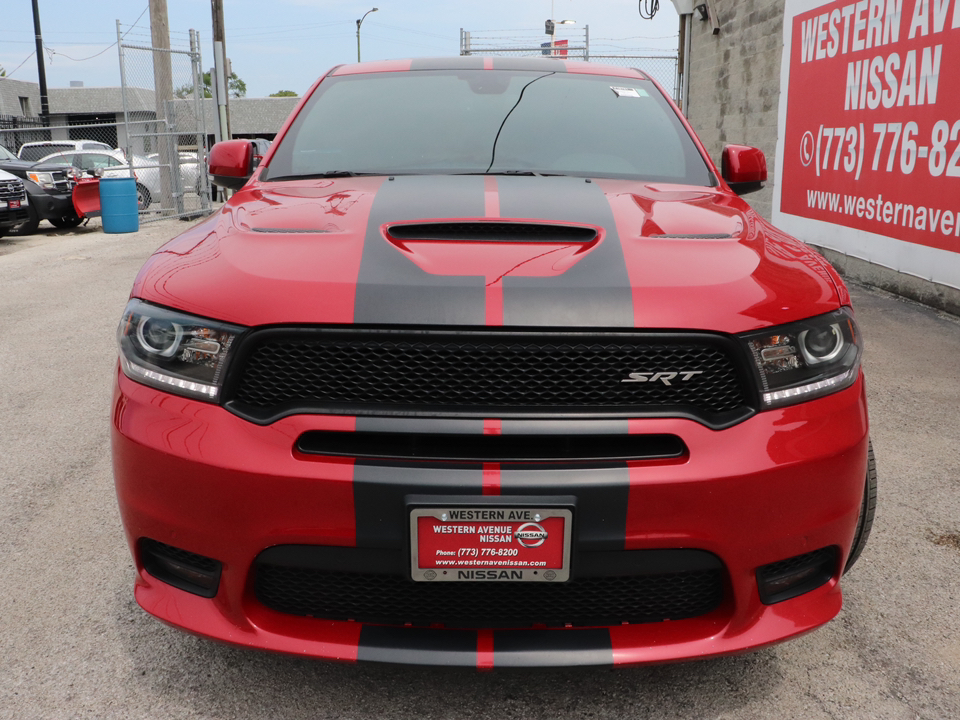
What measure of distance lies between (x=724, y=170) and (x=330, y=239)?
5.87 feet

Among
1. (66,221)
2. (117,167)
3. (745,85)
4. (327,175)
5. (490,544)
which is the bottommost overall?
(66,221)

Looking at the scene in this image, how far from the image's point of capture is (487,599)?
1.77 metres

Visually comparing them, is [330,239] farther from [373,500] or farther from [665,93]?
[665,93]

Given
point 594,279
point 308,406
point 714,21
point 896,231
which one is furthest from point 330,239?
point 714,21

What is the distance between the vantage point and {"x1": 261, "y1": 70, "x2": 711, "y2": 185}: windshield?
2.80m

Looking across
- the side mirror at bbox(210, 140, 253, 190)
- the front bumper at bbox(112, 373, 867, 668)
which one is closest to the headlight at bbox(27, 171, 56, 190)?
the side mirror at bbox(210, 140, 253, 190)

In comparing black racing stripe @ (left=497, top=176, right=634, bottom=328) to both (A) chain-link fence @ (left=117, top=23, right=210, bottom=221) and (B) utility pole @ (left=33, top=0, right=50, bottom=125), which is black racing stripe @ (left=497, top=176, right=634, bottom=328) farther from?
(B) utility pole @ (left=33, top=0, right=50, bottom=125)

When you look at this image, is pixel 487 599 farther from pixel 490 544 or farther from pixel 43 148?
pixel 43 148

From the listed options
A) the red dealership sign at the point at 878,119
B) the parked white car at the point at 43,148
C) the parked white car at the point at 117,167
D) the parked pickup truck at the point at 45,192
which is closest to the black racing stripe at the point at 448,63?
the red dealership sign at the point at 878,119

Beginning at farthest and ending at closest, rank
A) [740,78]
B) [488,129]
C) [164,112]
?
1. [164,112]
2. [740,78]
3. [488,129]

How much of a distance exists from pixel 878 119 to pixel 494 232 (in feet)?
20.1

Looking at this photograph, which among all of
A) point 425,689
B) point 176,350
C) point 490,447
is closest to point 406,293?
point 490,447

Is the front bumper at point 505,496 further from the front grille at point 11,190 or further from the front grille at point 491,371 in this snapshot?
the front grille at point 11,190

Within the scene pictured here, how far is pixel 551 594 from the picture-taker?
5.77ft
